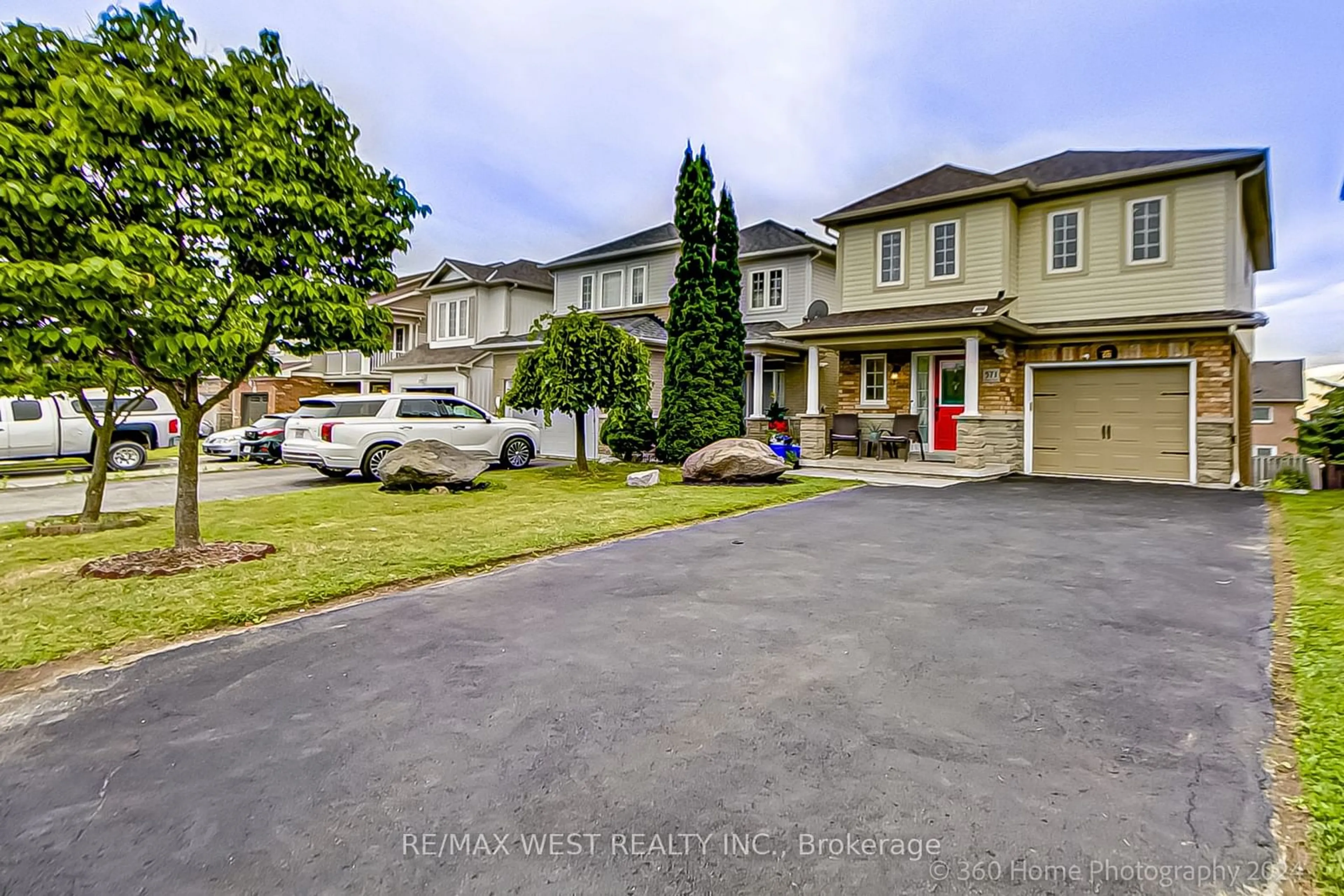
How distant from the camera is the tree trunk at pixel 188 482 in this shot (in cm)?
615

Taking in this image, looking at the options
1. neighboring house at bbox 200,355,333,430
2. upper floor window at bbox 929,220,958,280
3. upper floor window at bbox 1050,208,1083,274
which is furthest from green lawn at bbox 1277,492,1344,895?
neighboring house at bbox 200,355,333,430

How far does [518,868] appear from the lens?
2.07m

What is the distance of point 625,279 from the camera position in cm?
2169

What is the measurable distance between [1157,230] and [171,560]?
52.3ft

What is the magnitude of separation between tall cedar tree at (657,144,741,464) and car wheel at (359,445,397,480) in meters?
6.10

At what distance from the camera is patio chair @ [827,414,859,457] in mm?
15273

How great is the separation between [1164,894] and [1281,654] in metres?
2.67

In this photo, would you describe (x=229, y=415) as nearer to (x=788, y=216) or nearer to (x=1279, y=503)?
(x=788, y=216)

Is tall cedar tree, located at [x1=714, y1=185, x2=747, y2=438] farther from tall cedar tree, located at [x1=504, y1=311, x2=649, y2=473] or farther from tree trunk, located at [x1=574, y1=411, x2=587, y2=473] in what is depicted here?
tree trunk, located at [x1=574, y1=411, x2=587, y2=473]

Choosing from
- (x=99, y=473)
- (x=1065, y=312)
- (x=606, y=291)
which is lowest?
(x=99, y=473)

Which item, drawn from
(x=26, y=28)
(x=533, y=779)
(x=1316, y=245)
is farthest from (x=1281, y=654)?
(x=1316, y=245)

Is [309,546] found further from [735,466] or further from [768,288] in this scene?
[768,288]

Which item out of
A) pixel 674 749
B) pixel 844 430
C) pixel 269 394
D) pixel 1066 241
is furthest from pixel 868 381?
pixel 269 394

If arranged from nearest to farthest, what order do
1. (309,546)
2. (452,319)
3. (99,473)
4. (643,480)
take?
(309,546)
(99,473)
(643,480)
(452,319)
